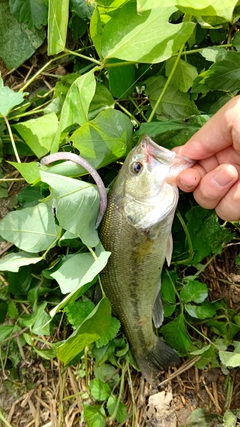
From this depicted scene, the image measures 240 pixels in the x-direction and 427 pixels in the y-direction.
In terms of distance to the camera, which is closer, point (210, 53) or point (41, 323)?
point (210, 53)

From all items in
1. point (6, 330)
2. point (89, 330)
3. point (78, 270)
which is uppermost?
point (78, 270)

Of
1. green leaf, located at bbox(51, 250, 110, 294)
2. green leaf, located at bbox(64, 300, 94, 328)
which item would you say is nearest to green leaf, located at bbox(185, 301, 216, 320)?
green leaf, located at bbox(64, 300, 94, 328)

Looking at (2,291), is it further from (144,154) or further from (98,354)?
(144,154)

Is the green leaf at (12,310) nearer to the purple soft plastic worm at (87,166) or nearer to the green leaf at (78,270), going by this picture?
the green leaf at (78,270)

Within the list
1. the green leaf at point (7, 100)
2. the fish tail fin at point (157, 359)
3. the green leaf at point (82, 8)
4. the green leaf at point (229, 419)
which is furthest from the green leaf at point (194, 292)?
the green leaf at point (82, 8)

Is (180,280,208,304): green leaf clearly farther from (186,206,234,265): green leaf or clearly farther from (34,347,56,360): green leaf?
(34,347,56,360): green leaf

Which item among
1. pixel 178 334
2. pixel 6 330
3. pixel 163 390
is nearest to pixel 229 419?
pixel 163 390

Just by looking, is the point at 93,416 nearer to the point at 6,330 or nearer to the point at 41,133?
the point at 6,330

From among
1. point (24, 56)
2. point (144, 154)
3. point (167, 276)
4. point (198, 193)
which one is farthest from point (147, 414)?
point (24, 56)
